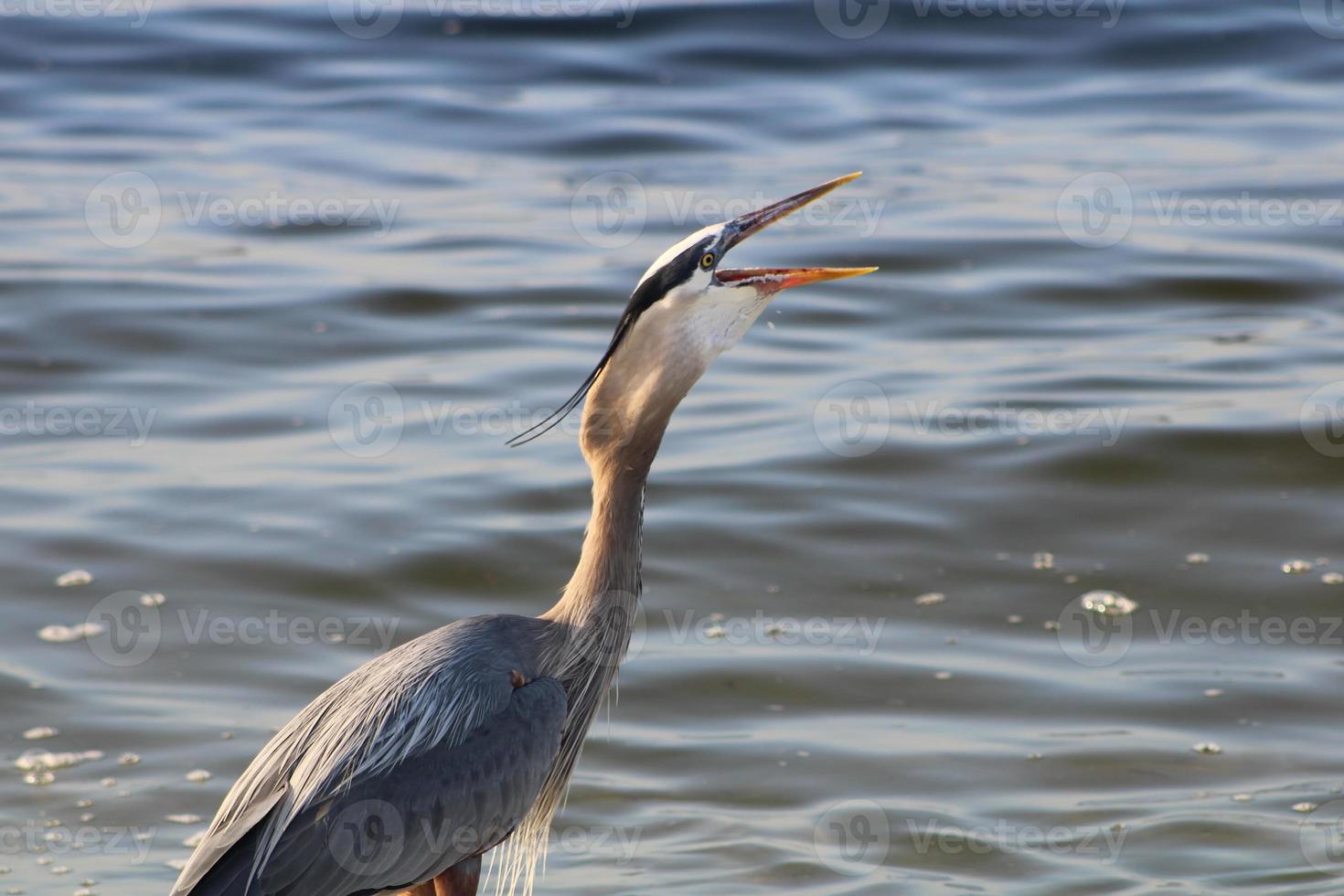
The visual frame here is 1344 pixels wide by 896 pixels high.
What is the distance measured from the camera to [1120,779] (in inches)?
302

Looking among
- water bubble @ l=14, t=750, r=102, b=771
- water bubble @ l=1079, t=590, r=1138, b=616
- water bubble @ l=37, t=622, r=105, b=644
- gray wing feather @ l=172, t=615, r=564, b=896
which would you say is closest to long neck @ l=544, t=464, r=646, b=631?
gray wing feather @ l=172, t=615, r=564, b=896

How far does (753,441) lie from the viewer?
11.5 meters

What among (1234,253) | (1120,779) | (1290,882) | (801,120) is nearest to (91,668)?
(1120,779)

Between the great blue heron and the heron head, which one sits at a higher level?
the heron head

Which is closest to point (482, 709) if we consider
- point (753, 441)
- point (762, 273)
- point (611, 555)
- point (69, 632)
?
point (611, 555)

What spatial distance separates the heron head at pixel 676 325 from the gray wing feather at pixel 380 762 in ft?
2.80

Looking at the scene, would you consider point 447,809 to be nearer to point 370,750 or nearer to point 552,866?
point 370,750

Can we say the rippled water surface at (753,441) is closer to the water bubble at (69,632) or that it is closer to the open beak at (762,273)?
the water bubble at (69,632)

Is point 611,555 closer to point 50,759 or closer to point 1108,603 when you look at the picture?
point 50,759

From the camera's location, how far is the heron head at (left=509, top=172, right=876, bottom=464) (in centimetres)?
535

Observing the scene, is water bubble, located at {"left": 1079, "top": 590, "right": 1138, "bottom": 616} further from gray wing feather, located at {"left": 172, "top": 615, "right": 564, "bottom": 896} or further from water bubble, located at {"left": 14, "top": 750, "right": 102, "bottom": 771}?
water bubble, located at {"left": 14, "top": 750, "right": 102, "bottom": 771}

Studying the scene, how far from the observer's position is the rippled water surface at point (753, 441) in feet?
24.8

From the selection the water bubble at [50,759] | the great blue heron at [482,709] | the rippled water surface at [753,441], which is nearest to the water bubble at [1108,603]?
the rippled water surface at [753,441]

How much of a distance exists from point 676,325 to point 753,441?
6101 mm
